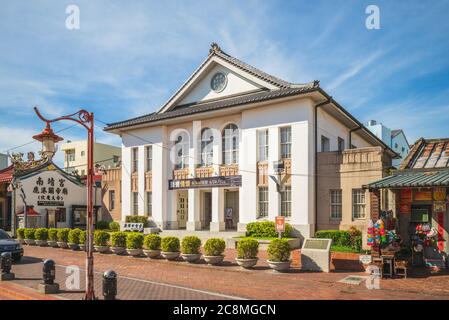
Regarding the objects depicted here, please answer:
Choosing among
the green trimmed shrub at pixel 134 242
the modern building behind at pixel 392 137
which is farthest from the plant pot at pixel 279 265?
the modern building behind at pixel 392 137

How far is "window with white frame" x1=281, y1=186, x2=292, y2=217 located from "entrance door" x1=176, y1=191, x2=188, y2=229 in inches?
352

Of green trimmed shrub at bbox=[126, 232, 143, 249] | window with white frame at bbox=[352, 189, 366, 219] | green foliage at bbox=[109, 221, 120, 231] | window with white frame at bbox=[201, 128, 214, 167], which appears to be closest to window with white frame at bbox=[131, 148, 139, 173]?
green foliage at bbox=[109, 221, 120, 231]

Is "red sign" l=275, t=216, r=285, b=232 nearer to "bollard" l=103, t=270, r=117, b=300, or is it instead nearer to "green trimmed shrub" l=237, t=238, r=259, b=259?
"green trimmed shrub" l=237, t=238, r=259, b=259

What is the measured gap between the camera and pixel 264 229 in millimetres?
21141

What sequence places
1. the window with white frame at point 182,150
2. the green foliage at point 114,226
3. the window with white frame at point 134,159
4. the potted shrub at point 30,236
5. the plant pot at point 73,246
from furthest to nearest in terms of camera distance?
the window with white frame at point 134,159
the green foliage at point 114,226
the window with white frame at point 182,150
the potted shrub at point 30,236
the plant pot at point 73,246

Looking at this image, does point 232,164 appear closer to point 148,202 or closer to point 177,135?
point 177,135

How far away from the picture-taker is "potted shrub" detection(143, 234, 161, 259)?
16.7m

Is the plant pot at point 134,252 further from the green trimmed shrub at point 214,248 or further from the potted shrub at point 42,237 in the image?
the potted shrub at point 42,237

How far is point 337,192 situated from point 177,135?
12092 mm

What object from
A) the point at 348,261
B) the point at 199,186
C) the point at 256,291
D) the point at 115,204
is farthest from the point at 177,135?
the point at 256,291

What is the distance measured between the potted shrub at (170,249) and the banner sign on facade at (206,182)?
27.0 ft

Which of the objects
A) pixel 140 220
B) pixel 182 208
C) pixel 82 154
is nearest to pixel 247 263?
pixel 182 208

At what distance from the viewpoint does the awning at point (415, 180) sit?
12779 mm

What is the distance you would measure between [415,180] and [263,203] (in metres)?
10.4
